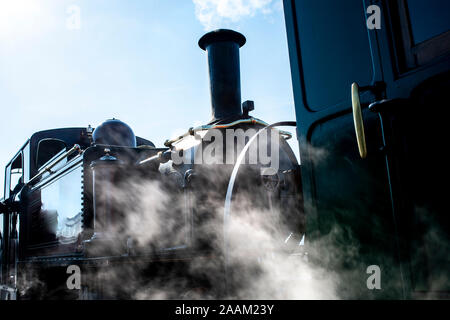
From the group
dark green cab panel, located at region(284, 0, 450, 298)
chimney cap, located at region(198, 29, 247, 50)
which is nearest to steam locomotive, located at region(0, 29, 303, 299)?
chimney cap, located at region(198, 29, 247, 50)

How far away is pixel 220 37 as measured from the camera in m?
4.40

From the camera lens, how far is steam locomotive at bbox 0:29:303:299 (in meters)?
3.29

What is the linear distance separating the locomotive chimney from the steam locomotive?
1cm

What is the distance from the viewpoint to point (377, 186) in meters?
1.36

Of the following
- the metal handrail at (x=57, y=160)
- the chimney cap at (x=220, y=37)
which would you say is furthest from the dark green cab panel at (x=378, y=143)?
the metal handrail at (x=57, y=160)

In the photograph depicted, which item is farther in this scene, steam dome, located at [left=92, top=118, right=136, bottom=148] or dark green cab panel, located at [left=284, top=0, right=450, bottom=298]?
steam dome, located at [left=92, top=118, right=136, bottom=148]

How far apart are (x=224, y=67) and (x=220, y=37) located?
0.34 metres

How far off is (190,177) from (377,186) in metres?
2.14

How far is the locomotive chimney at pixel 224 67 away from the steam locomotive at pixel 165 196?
0.01m

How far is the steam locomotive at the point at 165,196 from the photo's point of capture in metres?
3.29

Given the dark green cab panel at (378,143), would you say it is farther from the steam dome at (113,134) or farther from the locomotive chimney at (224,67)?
the steam dome at (113,134)

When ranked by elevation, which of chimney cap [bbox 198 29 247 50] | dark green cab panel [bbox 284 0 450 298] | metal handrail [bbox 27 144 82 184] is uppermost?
chimney cap [bbox 198 29 247 50]

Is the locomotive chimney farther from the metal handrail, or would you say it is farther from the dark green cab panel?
the dark green cab panel

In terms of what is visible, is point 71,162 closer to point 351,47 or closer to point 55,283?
point 55,283
